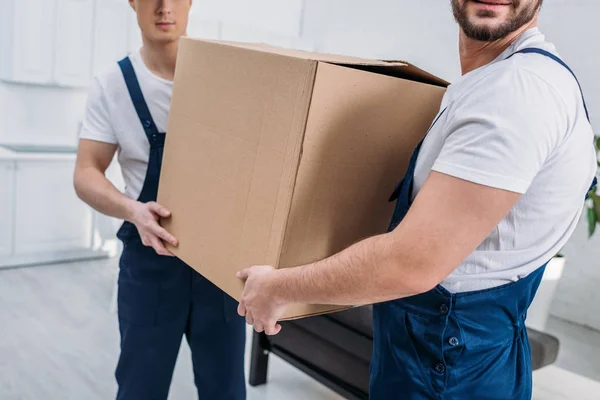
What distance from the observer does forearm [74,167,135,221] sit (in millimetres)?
1399

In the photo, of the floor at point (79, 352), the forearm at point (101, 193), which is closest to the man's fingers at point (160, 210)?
the forearm at point (101, 193)

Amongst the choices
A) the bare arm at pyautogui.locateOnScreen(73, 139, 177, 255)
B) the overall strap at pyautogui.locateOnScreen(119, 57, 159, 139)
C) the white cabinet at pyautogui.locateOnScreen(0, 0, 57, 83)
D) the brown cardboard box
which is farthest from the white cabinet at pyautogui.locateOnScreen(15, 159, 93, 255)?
the brown cardboard box

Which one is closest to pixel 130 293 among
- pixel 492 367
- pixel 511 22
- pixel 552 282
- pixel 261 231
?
pixel 261 231

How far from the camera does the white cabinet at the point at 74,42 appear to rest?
4.02 metres

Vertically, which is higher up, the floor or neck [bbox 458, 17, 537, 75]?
neck [bbox 458, 17, 537, 75]

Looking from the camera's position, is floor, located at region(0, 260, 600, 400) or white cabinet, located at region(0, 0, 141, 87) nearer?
floor, located at region(0, 260, 600, 400)

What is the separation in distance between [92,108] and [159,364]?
68cm

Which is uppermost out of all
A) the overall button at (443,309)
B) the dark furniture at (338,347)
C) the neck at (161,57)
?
the neck at (161,57)

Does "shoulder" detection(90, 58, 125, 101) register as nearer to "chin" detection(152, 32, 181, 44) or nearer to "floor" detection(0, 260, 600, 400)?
"chin" detection(152, 32, 181, 44)

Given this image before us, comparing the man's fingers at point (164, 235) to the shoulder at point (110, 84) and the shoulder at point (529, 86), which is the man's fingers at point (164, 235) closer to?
the shoulder at point (110, 84)

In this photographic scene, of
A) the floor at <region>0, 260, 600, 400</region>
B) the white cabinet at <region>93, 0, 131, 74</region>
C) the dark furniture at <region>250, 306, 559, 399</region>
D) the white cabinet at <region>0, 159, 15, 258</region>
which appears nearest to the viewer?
the dark furniture at <region>250, 306, 559, 399</region>

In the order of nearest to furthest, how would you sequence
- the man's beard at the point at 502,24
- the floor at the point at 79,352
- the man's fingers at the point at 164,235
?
the man's beard at the point at 502,24
the man's fingers at the point at 164,235
the floor at the point at 79,352

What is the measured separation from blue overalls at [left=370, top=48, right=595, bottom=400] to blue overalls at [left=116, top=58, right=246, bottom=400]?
2.09 ft

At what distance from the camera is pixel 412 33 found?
5043 millimetres
